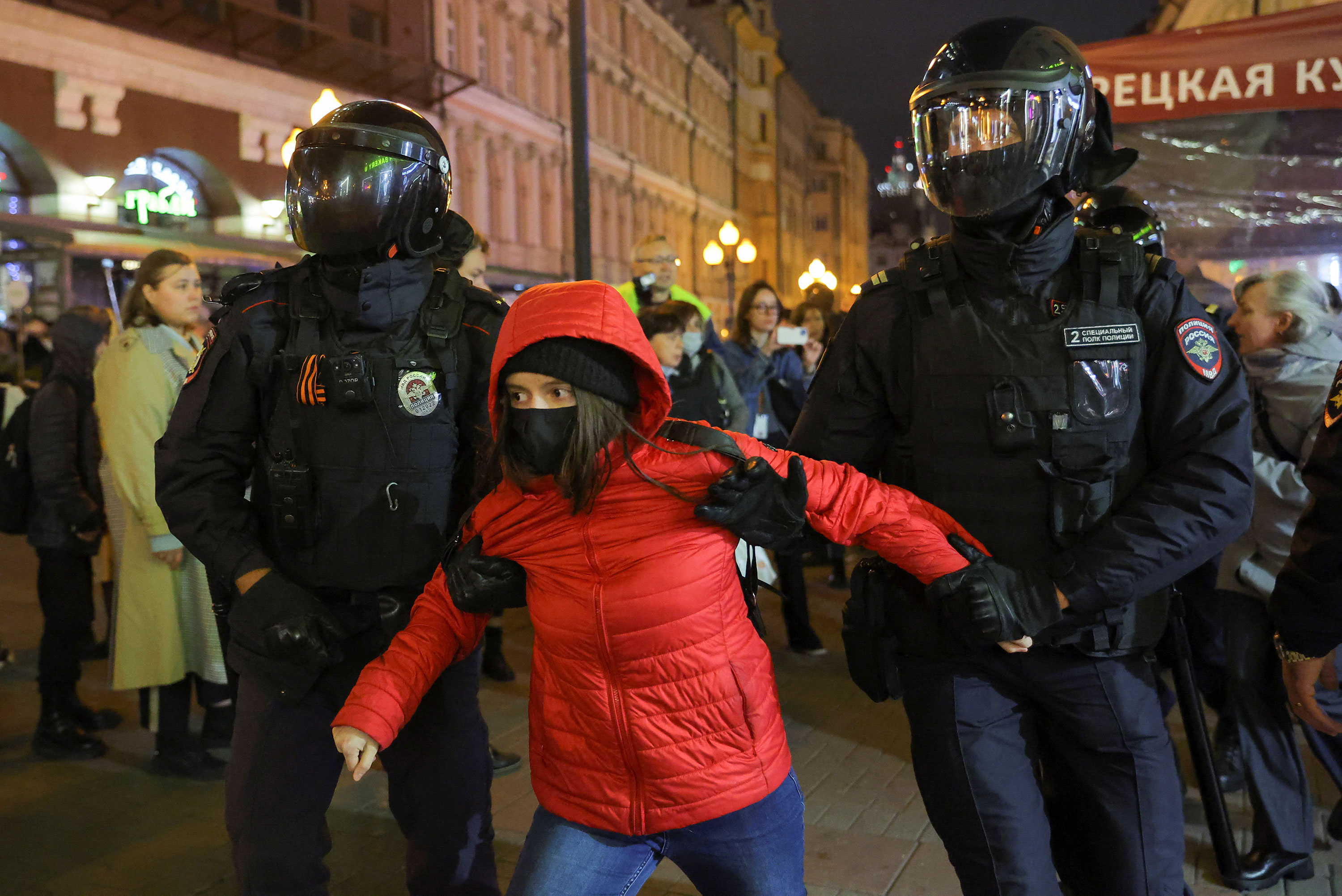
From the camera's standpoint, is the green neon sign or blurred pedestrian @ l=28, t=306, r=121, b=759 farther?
the green neon sign

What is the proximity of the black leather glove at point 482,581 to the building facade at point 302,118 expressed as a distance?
12.5 metres

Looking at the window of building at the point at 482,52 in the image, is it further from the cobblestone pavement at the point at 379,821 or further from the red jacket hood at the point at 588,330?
the red jacket hood at the point at 588,330

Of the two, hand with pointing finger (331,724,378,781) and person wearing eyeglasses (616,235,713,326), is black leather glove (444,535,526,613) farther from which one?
person wearing eyeglasses (616,235,713,326)

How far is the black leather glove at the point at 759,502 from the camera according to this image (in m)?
1.98

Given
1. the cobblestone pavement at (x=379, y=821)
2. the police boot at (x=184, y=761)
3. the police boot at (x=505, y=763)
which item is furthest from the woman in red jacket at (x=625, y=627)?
the police boot at (x=184, y=761)

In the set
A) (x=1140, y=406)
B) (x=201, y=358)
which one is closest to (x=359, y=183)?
(x=201, y=358)

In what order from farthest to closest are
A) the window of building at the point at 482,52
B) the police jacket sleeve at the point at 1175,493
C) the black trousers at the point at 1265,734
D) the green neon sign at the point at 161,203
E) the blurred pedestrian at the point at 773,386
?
the window of building at the point at 482,52, the green neon sign at the point at 161,203, the blurred pedestrian at the point at 773,386, the black trousers at the point at 1265,734, the police jacket sleeve at the point at 1175,493

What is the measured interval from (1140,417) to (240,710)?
2022 millimetres

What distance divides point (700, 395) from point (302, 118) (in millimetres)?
15672

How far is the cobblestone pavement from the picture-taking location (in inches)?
139

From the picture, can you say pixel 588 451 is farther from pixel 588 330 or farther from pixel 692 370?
pixel 692 370

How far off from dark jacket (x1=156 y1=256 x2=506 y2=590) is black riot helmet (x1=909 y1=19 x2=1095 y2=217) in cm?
119

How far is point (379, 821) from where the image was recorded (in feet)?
13.2

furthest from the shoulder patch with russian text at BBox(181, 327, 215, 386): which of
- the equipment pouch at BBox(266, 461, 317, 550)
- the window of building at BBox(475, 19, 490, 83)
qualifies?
the window of building at BBox(475, 19, 490, 83)
